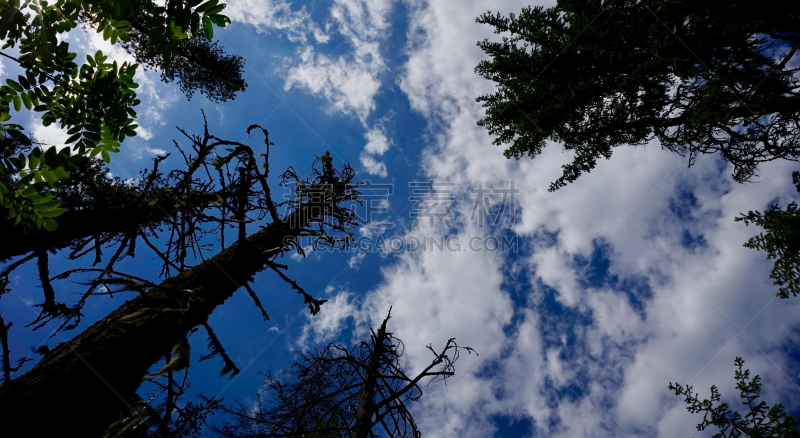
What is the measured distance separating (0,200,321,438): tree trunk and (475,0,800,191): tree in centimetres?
537

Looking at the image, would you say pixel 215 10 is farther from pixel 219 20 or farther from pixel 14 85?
pixel 14 85

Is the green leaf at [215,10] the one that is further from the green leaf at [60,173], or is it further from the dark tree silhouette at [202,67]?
the dark tree silhouette at [202,67]

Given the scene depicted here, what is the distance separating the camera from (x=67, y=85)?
1870 millimetres

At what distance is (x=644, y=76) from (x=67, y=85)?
6076 millimetres

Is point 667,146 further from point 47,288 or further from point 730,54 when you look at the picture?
point 47,288

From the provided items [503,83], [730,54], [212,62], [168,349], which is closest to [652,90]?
[730,54]

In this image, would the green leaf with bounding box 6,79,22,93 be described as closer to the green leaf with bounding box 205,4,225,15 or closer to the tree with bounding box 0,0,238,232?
the tree with bounding box 0,0,238,232

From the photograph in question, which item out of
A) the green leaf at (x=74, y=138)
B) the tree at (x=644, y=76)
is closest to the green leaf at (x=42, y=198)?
the green leaf at (x=74, y=138)

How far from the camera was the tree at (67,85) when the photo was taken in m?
1.45

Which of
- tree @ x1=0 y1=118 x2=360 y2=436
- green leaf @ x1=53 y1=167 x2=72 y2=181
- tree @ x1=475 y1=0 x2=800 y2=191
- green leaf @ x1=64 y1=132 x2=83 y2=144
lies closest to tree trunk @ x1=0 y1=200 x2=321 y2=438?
tree @ x1=0 y1=118 x2=360 y2=436

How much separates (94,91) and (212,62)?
22.7ft

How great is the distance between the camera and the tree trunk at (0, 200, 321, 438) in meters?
1.14

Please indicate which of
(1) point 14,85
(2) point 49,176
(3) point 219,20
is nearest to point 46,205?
(2) point 49,176

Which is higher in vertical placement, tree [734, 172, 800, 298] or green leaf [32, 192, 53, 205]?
tree [734, 172, 800, 298]
